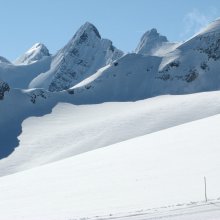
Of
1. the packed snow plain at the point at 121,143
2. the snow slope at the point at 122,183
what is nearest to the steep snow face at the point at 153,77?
the packed snow plain at the point at 121,143

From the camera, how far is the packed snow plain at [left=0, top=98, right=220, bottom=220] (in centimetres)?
1719

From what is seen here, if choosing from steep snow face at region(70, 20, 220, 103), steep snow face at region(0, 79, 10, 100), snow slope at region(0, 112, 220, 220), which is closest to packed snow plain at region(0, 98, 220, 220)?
snow slope at region(0, 112, 220, 220)

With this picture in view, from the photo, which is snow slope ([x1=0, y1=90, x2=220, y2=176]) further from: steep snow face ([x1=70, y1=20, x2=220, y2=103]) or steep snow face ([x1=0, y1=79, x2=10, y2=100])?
steep snow face ([x1=70, y1=20, x2=220, y2=103])

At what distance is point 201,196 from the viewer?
17469 mm

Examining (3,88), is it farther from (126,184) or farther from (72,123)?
(126,184)

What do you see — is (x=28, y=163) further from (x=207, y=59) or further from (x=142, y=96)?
(x=207, y=59)

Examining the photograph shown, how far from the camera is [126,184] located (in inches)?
859

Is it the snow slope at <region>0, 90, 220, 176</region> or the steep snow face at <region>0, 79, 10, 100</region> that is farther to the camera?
the steep snow face at <region>0, 79, 10, 100</region>

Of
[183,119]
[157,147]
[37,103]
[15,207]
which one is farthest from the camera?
[37,103]

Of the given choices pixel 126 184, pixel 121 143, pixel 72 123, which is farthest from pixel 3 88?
pixel 126 184

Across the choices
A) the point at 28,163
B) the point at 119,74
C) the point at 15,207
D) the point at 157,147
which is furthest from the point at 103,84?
the point at 15,207

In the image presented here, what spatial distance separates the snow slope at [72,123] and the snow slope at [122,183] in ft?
125

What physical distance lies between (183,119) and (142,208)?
214 ft

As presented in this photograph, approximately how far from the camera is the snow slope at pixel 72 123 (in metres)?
73.4
